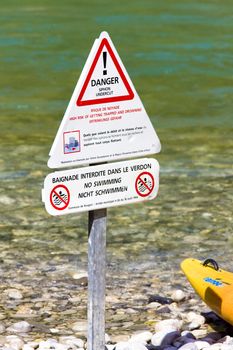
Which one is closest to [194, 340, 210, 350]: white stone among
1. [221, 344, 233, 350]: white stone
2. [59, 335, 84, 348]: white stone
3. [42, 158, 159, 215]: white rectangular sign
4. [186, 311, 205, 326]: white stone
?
[221, 344, 233, 350]: white stone

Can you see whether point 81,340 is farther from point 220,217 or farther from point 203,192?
point 203,192

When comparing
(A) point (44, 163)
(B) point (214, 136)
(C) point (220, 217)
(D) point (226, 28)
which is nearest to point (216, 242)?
(C) point (220, 217)

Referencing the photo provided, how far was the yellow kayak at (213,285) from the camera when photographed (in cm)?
648

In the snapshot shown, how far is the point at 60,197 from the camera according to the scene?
5.14 metres

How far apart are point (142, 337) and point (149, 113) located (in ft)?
22.4

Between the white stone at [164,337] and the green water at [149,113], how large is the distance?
1.23 meters

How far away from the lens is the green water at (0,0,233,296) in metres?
8.52

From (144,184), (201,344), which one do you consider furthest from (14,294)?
(144,184)

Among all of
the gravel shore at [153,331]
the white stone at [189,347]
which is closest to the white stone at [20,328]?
the gravel shore at [153,331]

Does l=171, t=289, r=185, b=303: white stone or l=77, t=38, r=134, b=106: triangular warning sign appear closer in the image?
l=77, t=38, r=134, b=106: triangular warning sign

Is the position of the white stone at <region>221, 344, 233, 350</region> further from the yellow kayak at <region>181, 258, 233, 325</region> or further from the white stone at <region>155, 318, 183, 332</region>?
the white stone at <region>155, 318, 183, 332</region>

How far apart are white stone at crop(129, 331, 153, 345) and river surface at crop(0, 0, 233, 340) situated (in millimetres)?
901

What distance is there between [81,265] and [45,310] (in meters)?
0.94

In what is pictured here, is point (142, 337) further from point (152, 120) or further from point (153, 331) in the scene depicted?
point (152, 120)
